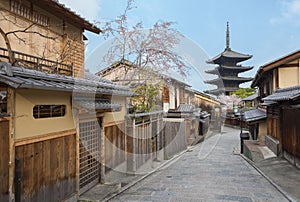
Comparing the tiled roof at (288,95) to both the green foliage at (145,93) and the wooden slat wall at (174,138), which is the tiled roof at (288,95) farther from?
the green foliage at (145,93)

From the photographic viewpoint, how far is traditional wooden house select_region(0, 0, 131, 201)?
13.6 feet

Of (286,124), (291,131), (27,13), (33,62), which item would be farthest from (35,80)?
(286,124)

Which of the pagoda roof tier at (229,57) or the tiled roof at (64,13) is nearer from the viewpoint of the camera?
the tiled roof at (64,13)

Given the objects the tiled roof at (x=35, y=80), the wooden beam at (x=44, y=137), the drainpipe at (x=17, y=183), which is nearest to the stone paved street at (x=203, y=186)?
the wooden beam at (x=44, y=137)

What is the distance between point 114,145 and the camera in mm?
8570

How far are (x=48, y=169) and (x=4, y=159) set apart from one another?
1257 millimetres

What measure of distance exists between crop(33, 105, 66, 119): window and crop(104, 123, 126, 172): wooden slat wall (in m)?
2.37

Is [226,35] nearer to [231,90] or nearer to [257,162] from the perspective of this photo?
[231,90]

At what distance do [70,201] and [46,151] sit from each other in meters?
1.54

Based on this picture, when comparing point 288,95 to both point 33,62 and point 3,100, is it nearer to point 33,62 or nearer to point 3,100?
point 33,62

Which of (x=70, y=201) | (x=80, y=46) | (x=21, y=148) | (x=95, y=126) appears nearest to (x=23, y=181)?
(x=21, y=148)

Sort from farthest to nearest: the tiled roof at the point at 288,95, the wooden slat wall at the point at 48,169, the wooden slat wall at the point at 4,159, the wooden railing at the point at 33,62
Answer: the tiled roof at the point at 288,95 → the wooden railing at the point at 33,62 → the wooden slat wall at the point at 48,169 → the wooden slat wall at the point at 4,159

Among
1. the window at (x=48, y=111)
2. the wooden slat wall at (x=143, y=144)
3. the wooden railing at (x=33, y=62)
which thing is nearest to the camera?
the window at (x=48, y=111)

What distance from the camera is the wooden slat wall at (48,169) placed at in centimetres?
450
